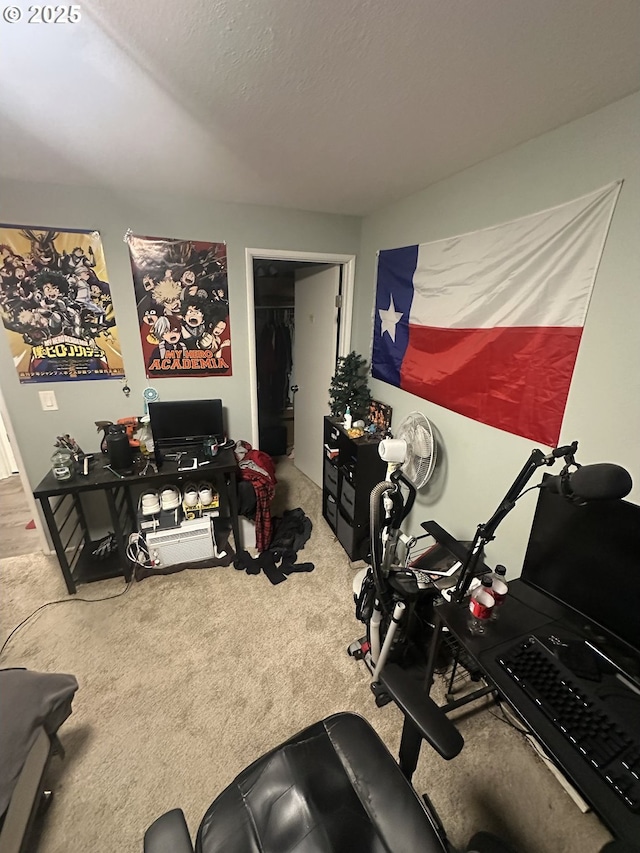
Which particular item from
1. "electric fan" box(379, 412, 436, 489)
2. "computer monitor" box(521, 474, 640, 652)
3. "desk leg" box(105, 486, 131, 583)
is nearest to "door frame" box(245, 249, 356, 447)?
"desk leg" box(105, 486, 131, 583)

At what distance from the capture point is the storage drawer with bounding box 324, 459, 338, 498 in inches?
104

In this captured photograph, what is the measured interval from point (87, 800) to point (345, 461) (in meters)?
1.95

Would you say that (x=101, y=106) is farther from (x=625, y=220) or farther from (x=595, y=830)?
(x=595, y=830)

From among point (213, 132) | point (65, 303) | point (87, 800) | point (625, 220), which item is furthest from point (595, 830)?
point (65, 303)

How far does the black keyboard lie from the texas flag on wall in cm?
80

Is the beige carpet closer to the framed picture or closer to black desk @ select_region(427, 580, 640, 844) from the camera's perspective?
black desk @ select_region(427, 580, 640, 844)

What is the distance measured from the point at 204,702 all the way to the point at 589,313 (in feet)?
7.54

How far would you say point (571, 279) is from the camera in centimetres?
128

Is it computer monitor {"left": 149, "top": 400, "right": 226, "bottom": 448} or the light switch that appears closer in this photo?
the light switch

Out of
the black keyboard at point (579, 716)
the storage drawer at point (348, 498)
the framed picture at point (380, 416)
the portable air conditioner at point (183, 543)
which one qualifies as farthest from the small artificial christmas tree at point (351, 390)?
the black keyboard at point (579, 716)

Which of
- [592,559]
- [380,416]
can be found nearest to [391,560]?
[592,559]

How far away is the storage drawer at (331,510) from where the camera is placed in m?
2.71

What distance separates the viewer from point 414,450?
185 cm

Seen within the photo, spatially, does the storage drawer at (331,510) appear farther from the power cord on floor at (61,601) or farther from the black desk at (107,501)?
the power cord on floor at (61,601)
